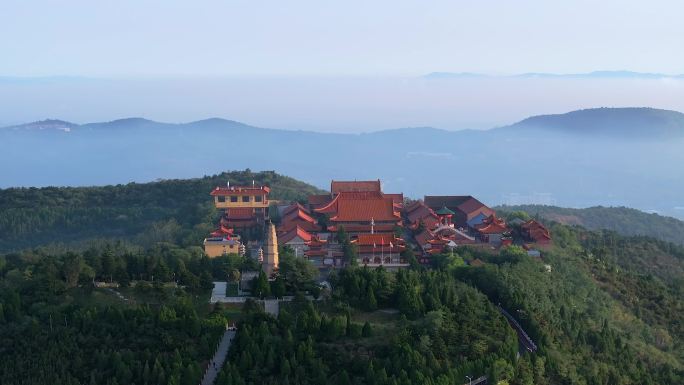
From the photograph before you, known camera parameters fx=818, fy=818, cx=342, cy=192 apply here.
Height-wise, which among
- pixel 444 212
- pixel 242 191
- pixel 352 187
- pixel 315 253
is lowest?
pixel 315 253

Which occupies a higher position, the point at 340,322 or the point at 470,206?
the point at 470,206

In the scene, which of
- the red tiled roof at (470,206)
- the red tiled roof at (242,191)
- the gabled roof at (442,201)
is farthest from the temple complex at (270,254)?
the gabled roof at (442,201)

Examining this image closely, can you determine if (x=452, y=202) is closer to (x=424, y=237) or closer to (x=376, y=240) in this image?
(x=424, y=237)

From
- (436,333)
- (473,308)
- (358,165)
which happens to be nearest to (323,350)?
(436,333)

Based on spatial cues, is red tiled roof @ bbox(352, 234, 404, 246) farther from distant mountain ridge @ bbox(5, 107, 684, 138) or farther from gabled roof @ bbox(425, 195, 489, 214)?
distant mountain ridge @ bbox(5, 107, 684, 138)

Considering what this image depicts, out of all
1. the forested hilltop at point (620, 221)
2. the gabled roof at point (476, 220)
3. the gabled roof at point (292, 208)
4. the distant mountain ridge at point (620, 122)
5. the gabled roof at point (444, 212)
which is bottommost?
the forested hilltop at point (620, 221)

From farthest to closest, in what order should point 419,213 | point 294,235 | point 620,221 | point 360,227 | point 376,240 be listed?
point 620,221, point 419,213, point 360,227, point 294,235, point 376,240

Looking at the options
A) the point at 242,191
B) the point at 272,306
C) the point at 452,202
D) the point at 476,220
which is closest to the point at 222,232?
the point at 242,191

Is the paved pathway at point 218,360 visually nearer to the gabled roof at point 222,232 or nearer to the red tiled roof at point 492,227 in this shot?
the gabled roof at point 222,232
